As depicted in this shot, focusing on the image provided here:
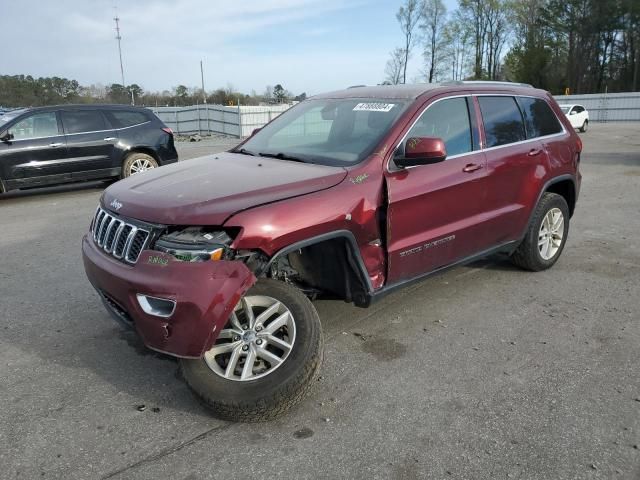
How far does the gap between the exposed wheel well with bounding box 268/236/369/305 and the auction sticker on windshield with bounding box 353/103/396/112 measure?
119cm

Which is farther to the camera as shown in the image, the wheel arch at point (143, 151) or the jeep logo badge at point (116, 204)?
the wheel arch at point (143, 151)

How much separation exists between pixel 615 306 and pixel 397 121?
2.45m

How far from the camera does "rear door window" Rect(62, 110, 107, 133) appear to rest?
1006 centimetres

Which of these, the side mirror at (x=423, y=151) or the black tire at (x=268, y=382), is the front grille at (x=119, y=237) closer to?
the black tire at (x=268, y=382)

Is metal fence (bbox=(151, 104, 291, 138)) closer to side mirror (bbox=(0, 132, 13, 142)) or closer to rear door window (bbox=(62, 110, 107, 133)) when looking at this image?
rear door window (bbox=(62, 110, 107, 133))

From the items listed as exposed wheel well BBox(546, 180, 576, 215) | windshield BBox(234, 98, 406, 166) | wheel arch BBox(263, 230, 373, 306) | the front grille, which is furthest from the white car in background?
the front grille

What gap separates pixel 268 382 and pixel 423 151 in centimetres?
170

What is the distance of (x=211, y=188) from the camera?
3086 millimetres

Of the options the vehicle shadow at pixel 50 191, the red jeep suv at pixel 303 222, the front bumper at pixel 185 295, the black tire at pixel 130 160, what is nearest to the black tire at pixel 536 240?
Result: the red jeep suv at pixel 303 222

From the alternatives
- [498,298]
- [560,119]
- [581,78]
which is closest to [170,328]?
[498,298]

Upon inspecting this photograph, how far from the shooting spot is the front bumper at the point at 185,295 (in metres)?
2.68

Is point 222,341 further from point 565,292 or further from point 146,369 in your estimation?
point 565,292

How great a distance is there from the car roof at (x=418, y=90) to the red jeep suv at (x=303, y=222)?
0.02 metres

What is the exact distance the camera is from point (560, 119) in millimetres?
5293
